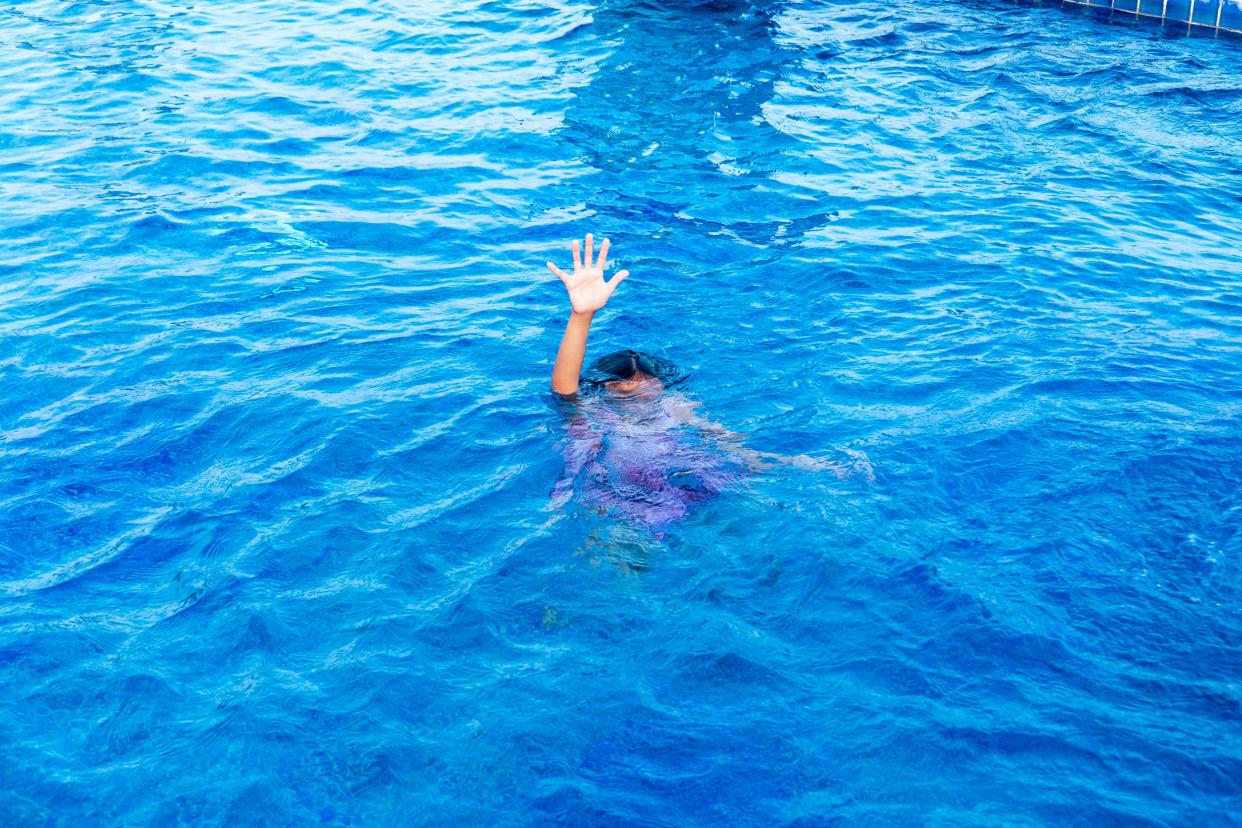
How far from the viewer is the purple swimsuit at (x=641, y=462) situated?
629 cm

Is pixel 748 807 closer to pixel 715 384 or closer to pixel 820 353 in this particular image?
pixel 715 384

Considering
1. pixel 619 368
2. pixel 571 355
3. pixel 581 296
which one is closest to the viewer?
pixel 581 296

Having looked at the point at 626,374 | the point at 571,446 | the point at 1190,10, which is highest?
the point at 1190,10

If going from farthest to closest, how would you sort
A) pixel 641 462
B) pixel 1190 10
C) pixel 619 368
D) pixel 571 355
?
pixel 1190 10 → pixel 619 368 → pixel 571 355 → pixel 641 462

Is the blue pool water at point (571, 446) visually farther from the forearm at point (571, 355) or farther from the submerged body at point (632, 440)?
the forearm at point (571, 355)

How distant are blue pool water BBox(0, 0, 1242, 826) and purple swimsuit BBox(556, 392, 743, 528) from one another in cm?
15

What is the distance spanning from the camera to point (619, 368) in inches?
268

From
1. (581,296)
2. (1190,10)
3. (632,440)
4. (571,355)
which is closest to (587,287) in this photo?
(581,296)

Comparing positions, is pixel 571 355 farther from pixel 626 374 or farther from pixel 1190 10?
pixel 1190 10

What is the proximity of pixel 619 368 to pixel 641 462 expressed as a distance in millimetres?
664

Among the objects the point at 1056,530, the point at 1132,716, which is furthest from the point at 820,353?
the point at 1132,716

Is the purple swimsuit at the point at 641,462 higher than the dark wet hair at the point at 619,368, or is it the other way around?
the dark wet hair at the point at 619,368

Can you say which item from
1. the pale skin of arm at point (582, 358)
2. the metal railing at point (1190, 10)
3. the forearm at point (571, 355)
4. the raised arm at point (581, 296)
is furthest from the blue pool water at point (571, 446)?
the metal railing at point (1190, 10)

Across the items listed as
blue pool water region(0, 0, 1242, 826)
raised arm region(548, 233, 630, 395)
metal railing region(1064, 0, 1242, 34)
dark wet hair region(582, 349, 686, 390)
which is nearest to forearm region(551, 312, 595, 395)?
raised arm region(548, 233, 630, 395)
